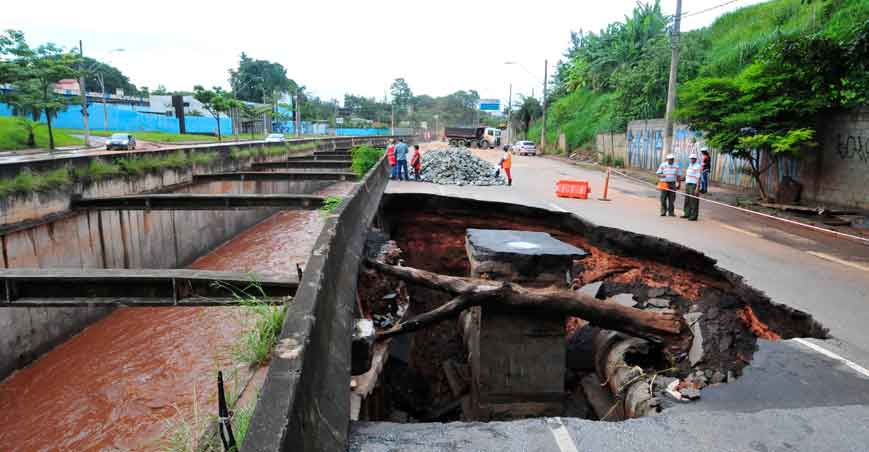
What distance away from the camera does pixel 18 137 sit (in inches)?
1278

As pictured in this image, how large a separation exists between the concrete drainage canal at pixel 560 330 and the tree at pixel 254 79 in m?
104

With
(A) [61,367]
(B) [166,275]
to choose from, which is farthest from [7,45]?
(B) [166,275]

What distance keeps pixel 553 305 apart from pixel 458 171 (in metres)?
13.5

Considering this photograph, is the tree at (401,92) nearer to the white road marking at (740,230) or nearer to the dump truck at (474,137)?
the dump truck at (474,137)

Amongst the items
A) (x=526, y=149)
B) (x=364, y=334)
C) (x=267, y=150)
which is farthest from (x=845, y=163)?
(x=526, y=149)

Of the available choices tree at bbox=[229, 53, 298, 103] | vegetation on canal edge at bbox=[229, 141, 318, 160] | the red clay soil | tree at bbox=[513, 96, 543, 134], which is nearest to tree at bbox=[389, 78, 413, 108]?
tree at bbox=[229, 53, 298, 103]

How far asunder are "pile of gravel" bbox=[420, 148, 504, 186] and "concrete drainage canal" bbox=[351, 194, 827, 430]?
28.9ft

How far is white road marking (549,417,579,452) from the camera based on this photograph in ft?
10.6

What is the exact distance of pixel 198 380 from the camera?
331 inches

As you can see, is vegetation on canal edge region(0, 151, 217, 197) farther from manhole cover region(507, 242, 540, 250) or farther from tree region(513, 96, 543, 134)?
tree region(513, 96, 543, 134)

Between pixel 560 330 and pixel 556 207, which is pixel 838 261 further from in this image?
pixel 556 207

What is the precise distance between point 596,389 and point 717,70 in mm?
21128

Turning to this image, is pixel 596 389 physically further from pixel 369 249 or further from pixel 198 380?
pixel 198 380

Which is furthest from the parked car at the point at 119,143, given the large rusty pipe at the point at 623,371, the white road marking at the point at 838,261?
the white road marking at the point at 838,261
